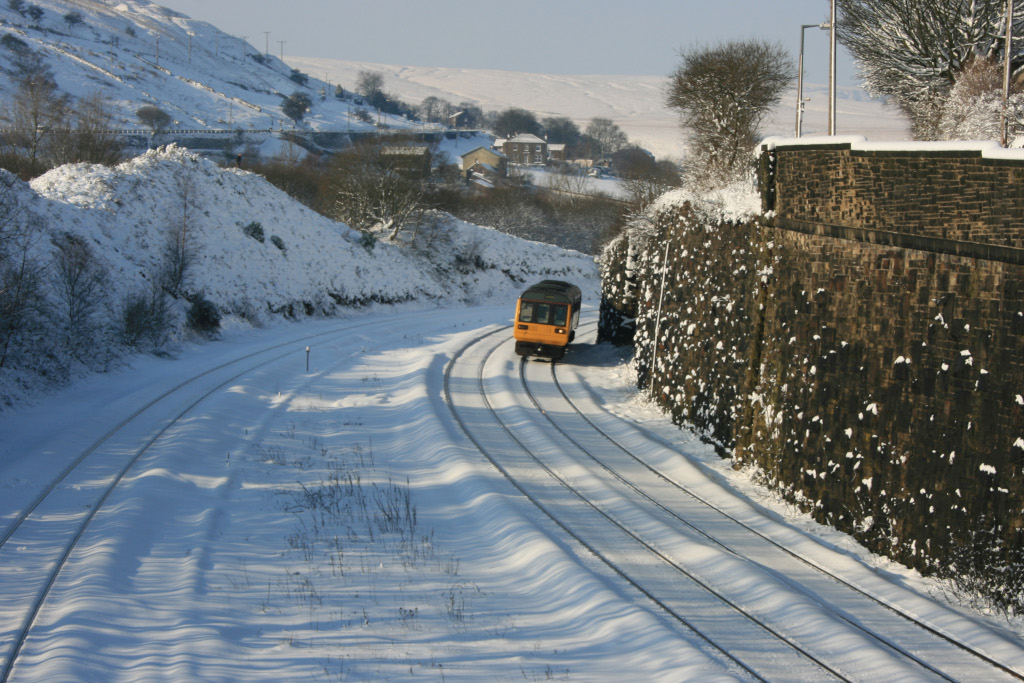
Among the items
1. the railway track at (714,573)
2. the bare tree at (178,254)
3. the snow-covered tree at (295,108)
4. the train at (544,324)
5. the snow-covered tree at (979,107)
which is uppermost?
the snow-covered tree at (295,108)

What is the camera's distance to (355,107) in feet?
604

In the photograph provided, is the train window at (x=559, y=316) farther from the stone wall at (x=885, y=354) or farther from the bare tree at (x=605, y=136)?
the bare tree at (x=605, y=136)

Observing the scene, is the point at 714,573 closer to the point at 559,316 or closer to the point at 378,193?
the point at 559,316

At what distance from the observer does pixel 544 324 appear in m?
25.4

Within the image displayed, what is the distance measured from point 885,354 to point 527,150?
14158 cm

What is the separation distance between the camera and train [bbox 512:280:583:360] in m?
25.4

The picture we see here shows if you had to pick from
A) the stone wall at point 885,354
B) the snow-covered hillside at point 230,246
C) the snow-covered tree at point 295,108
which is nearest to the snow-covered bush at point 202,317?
the snow-covered hillside at point 230,246

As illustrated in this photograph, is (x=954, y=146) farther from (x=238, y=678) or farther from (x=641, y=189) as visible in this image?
(x=641, y=189)

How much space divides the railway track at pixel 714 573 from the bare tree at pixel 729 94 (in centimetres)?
1343

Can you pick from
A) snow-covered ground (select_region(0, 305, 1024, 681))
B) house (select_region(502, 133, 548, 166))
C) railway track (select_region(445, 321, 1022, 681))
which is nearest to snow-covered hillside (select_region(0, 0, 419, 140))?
house (select_region(502, 133, 548, 166))

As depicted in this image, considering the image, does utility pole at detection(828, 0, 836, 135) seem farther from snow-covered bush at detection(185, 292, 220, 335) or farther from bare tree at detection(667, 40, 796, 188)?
snow-covered bush at detection(185, 292, 220, 335)

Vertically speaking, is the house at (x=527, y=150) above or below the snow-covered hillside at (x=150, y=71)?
below

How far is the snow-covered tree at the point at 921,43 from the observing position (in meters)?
22.2

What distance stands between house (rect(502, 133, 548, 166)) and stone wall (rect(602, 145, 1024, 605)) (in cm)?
13480
